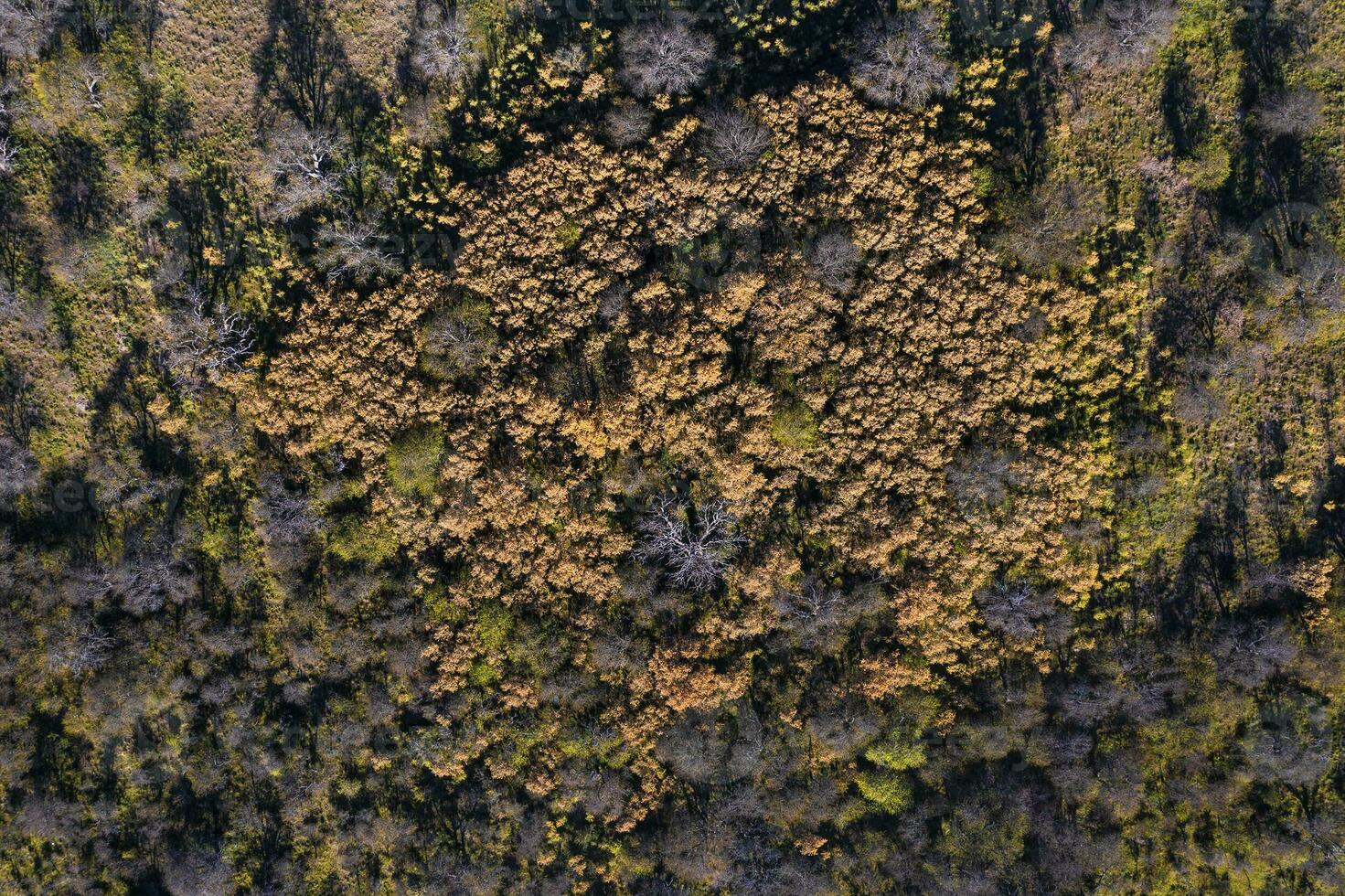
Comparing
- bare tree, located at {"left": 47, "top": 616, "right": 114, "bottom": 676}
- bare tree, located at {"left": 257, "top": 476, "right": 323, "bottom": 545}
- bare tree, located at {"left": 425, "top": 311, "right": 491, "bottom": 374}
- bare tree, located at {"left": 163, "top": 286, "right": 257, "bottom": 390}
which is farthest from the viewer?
bare tree, located at {"left": 47, "top": 616, "right": 114, "bottom": 676}

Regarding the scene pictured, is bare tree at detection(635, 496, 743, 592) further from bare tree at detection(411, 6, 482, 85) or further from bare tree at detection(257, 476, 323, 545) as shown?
bare tree at detection(411, 6, 482, 85)

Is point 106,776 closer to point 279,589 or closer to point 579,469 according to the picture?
point 279,589

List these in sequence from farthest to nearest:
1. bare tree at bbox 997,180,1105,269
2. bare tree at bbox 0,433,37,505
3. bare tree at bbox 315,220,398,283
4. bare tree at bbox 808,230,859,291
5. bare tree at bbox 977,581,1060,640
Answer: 1. bare tree at bbox 0,433,37,505
2. bare tree at bbox 315,220,398,283
3. bare tree at bbox 977,581,1060,640
4. bare tree at bbox 997,180,1105,269
5. bare tree at bbox 808,230,859,291

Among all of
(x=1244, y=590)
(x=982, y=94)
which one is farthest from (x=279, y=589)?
(x=1244, y=590)

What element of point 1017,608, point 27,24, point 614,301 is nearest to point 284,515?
point 614,301

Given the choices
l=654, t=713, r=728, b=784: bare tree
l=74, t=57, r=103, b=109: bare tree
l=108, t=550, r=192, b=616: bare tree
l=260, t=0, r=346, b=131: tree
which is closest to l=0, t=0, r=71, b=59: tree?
l=74, t=57, r=103, b=109: bare tree

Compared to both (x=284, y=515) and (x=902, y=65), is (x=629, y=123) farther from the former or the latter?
(x=284, y=515)
